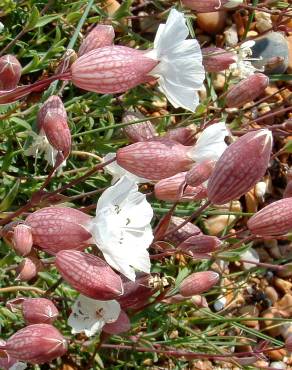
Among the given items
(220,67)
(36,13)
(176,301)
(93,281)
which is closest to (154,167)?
(93,281)

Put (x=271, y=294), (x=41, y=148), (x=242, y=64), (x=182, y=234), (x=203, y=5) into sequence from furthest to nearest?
(x=271, y=294) → (x=242, y=64) → (x=203, y=5) → (x=41, y=148) → (x=182, y=234)

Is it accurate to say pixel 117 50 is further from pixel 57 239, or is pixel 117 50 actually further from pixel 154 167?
pixel 57 239

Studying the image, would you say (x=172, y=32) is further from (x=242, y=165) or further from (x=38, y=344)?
(x=38, y=344)

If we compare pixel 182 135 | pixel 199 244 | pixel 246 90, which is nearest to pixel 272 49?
pixel 246 90

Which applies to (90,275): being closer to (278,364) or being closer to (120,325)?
(120,325)

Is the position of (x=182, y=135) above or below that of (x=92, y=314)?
above

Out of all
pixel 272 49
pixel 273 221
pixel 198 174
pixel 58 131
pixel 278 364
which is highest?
pixel 58 131

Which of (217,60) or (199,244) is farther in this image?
(217,60)

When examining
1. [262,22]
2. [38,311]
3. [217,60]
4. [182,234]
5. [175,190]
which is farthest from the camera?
[262,22]

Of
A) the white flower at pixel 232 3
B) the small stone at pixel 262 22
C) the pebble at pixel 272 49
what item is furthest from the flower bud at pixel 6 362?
the small stone at pixel 262 22
